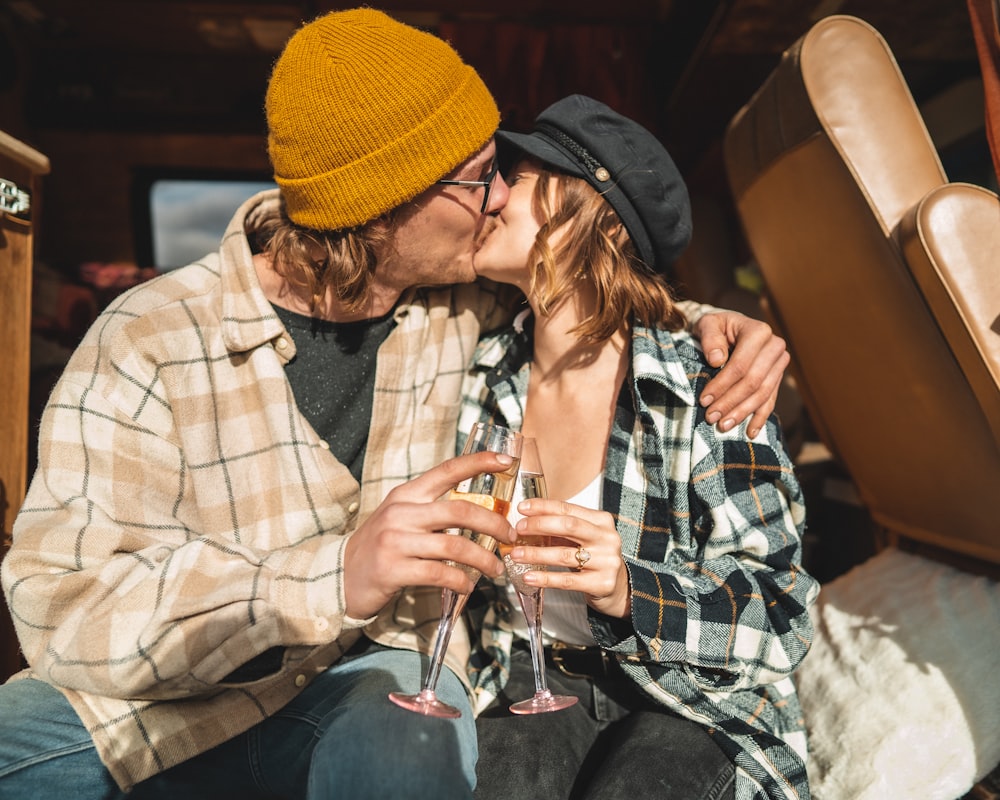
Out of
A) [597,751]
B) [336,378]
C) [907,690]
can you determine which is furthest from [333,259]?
[907,690]

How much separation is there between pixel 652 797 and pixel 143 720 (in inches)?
37.4

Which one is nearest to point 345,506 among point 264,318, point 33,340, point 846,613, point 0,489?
point 264,318

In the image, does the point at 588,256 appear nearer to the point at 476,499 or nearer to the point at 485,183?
the point at 485,183

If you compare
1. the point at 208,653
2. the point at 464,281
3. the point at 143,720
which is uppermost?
the point at 464,281

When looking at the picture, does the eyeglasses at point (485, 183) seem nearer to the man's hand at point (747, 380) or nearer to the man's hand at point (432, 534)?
the man's hand at point (747, 380)

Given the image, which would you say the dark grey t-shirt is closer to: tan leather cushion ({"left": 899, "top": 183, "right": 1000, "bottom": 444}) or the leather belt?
the leather belt

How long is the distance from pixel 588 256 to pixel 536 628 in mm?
862

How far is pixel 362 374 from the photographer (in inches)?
70.5

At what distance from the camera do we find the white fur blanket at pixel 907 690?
5.05 ft

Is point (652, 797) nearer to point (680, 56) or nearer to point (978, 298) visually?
point (978, 298)

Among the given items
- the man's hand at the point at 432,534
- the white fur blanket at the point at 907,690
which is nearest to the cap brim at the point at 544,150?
the man's hand at the point at 432,534

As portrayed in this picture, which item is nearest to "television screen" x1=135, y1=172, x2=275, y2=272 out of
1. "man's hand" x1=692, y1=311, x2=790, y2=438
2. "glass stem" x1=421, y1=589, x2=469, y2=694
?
"man's hand" x1=692, y1=311, x2=790, y2=438

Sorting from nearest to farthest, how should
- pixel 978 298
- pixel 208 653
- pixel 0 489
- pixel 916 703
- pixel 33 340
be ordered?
pixel 208 653, pixel 978 298, pixel 916 703, pixel 0 489, pixel 33 340

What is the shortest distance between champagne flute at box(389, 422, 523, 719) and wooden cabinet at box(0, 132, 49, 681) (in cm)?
114
